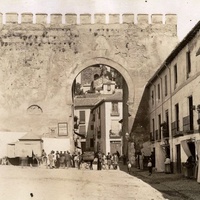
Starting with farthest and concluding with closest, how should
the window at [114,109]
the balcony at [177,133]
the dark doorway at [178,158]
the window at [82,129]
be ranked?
1. the window at [82,129]
2. the window at [114,109]
3. the dark doorway at [178,158]
4. the balcony at [177,133]

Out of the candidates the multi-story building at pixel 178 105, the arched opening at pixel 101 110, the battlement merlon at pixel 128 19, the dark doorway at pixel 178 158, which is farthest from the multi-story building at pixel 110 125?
the dark doorway at pixel 178 158

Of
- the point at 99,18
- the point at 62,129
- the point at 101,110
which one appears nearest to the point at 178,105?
the point at 62,129

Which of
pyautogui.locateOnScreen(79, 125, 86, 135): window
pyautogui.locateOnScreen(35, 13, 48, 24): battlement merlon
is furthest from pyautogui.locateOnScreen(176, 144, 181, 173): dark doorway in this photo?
pyautogui.locateOnScreen(79, 125, 86, 135): window

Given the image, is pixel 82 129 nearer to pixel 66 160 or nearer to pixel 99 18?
pixel 99 18

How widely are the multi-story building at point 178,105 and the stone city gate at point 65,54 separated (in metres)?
1.98

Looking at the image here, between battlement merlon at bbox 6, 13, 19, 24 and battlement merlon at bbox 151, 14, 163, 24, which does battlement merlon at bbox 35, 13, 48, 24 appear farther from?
battlement merlon at bbox 151, 14, 163, 24

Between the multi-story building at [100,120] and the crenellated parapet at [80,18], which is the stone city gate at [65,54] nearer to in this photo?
the crenellated parapet at [80,18]

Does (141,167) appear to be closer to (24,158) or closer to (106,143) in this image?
(24,158)

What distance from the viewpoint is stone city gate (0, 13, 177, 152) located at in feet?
81.8

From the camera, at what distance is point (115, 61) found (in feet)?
82.3

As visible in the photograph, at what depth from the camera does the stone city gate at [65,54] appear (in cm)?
2492

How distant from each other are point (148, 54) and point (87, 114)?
85.1ft

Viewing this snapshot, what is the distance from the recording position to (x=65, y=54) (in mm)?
25109

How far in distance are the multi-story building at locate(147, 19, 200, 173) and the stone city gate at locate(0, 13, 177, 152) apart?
198cm
